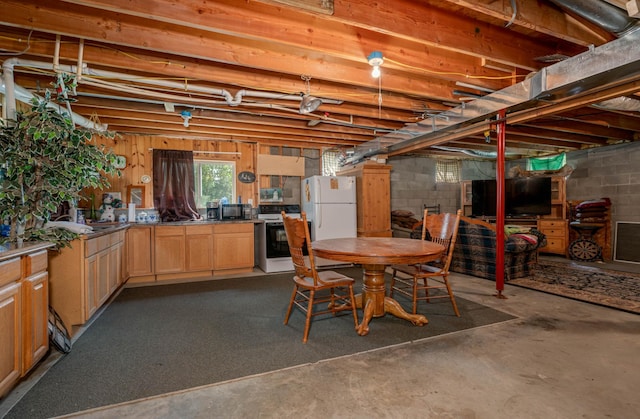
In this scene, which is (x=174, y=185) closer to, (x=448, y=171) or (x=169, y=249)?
(x=169, y=249)

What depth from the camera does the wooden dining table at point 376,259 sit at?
226 cm

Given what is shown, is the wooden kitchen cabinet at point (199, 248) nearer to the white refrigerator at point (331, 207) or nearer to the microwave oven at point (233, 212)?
the microwave oven at point (233, 212)

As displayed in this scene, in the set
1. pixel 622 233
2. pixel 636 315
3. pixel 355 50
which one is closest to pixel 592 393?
pixel 636 315

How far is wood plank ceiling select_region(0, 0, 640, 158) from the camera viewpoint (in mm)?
2076

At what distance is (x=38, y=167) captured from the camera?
218 cm

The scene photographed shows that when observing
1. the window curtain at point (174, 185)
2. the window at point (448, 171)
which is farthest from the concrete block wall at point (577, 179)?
the window curtain at point (174, 185)

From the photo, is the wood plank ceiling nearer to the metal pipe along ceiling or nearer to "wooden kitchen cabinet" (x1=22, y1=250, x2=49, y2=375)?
the metal pipe along ceiling

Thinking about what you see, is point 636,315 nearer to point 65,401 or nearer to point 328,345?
point 328,345

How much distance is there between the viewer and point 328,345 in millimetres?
2338

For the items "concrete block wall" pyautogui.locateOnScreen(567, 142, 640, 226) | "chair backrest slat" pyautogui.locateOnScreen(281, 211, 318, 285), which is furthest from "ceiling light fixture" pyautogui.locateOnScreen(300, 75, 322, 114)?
"concrete block wall" pyautogui.locateOnScreen(567, 142, 640, 226)

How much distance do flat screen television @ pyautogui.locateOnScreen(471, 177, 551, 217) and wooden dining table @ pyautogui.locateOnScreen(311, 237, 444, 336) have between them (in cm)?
494

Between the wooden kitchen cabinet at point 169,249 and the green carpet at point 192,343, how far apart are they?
73 centimetres

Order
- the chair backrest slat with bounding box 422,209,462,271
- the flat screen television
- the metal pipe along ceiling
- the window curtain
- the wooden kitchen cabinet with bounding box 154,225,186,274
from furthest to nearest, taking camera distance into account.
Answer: the flat screen television, the window curtain, the wooden kitchen cabinet with bounding box 154,225,186,274, the chair backrest slat with bounding box 422,209,462,271, the metal pipe along ceiling

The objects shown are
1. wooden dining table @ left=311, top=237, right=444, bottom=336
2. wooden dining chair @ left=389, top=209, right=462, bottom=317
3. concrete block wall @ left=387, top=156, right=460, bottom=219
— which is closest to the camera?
wooden dining table @ left=311, top=237, right=444, bottom=336
